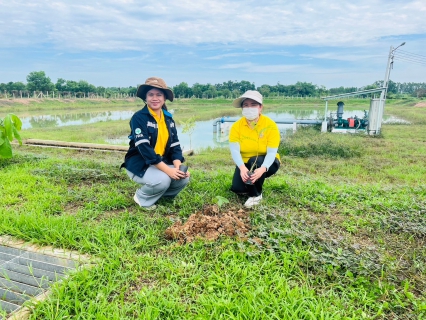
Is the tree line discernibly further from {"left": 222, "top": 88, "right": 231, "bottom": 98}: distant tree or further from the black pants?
the black pants

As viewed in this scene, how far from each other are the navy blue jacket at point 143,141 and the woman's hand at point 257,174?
35.6 inches

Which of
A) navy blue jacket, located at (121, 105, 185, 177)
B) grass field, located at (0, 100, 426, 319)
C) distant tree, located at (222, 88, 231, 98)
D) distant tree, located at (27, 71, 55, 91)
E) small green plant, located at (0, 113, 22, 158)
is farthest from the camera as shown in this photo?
distant tree, located at (222, 88, 231, 98)

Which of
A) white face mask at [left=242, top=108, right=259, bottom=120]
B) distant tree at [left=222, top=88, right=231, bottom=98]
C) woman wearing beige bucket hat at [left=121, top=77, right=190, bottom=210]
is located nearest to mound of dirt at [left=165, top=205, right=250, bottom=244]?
woman wearing beige bucket hat at [left=121, top=77, right=190, bottom=210]

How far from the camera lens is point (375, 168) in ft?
18.1

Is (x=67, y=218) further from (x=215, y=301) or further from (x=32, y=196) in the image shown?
(x=215, y=301)

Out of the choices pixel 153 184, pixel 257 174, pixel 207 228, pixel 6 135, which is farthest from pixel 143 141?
pixel 6 135

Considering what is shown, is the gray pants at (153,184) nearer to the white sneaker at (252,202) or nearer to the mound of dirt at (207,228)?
the mound of dirt at (207,228)

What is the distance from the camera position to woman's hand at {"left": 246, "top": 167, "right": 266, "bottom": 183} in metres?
2.92

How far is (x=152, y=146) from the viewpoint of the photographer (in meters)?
2.93

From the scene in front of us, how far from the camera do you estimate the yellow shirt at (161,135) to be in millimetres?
2947

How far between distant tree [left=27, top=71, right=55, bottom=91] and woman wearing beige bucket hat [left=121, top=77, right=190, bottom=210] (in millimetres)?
42896

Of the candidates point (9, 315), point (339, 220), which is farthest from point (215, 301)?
point (339, 220)

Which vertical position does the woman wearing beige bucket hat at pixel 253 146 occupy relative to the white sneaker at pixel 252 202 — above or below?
above

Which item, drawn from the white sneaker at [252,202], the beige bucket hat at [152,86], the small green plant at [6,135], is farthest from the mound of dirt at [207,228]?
the small green plant at [6,135]
